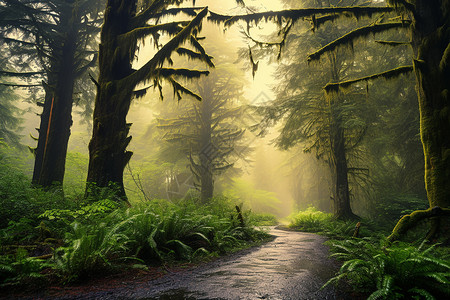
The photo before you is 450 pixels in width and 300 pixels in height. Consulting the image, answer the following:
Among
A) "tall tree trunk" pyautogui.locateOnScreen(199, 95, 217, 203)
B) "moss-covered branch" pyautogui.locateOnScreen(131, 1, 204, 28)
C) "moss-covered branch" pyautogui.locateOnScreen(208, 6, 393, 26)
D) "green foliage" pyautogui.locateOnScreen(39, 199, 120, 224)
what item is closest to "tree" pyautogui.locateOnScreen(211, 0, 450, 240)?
"moss-covered branch" pyautogui.locateOnScreen(208, 6, 393, 26)

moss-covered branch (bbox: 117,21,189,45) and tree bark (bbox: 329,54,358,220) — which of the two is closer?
moss-covered branch (bbox: 117,21,189,45)

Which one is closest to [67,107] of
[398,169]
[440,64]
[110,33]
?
[110,33]

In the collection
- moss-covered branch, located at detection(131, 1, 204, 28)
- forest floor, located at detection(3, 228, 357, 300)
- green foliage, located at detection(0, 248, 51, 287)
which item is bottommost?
forest floor, located at detection(3, 228, 357, 300)

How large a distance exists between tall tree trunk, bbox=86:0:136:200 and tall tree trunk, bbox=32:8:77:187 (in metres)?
3.46

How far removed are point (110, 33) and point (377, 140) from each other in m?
12.6

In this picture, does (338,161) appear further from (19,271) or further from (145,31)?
(19,271)

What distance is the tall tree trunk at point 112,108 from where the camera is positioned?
6.64 metres

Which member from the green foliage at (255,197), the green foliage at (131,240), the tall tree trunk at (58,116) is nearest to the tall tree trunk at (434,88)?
the green foliage at (131,240)

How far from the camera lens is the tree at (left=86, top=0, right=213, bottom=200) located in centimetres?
662

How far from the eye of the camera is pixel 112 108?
6859 millimetres

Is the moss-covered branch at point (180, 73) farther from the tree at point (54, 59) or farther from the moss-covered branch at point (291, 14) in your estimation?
the tree at point (54, 59)

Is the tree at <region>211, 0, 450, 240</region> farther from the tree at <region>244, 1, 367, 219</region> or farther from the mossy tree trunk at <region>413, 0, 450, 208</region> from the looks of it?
the tree at <region>244, 1, 367, 219</region>

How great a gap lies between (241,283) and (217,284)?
313 millimetres

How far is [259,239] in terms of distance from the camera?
7723 mm
